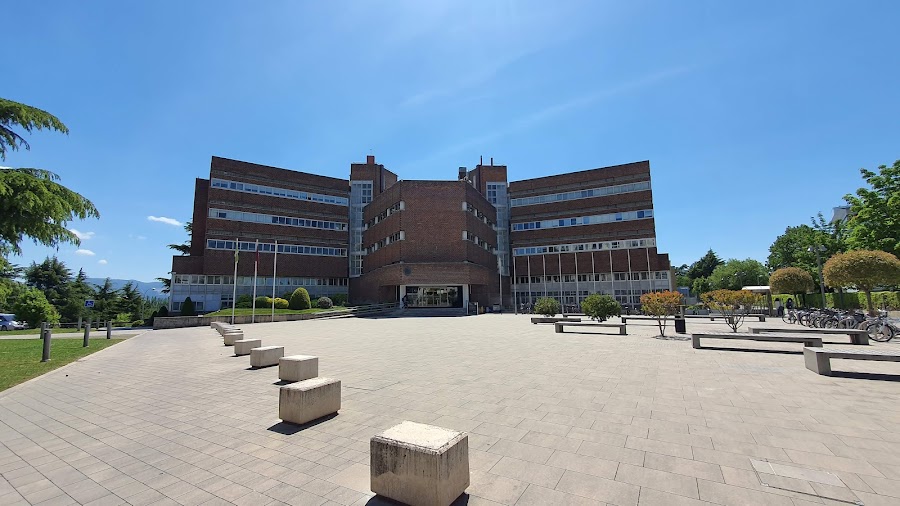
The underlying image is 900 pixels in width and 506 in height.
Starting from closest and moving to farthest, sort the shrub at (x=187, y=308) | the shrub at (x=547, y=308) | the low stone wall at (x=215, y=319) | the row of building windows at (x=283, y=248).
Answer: the shrub at (x=547, y=308) < the low stone wall at (x=215, y=319) < the shrub at (x=187, y=308) < the row of building windows at (x=283, y=248)

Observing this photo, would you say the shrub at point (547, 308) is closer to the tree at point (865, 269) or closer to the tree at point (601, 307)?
the tree at point (601, 307)

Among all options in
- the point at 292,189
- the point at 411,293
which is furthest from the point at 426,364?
the point at 292,189

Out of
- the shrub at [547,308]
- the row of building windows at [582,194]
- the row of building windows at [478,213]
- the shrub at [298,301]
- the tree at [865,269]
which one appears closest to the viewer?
the tree at [865,269]

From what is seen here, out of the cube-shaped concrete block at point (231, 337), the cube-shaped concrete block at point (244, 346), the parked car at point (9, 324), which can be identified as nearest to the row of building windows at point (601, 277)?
the cube-shaped concrete block at point (231, 337)

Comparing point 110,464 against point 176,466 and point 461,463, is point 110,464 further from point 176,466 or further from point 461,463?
point 461,463

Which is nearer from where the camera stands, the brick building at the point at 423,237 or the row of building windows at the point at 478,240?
the brick building at the point at 423,237

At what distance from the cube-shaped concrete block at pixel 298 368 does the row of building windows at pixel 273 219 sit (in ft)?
148

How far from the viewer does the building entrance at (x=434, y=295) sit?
156 ft

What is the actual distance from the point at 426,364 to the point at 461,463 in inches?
274

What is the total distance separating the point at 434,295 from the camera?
4822 cm

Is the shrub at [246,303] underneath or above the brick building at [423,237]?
underneath

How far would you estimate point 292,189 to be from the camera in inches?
2000

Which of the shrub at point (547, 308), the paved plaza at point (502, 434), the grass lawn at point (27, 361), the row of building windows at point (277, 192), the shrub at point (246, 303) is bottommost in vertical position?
the grass lawn at point (27, 361)

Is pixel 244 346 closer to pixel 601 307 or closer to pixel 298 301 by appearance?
pixel 601 307
